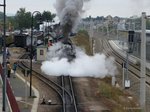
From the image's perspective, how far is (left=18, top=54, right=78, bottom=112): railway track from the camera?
31.8 meters

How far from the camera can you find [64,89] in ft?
130

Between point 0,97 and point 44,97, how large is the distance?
3634 mm

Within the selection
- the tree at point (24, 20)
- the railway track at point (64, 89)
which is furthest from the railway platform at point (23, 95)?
the tree at point (24, 20)

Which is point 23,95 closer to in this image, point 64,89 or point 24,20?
point 64,89

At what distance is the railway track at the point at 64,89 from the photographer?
104ft

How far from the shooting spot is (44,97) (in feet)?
117

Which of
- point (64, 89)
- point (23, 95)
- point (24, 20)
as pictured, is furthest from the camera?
point (24, 20)

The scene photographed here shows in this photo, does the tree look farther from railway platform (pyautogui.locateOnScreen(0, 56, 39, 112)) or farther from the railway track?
railway platform (pyautogui.locateOnScreen(0, 56, 39, 112))

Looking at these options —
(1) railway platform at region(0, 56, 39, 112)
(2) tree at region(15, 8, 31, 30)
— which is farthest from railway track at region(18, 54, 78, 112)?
(2) tree at region(15, 8, 31, 30)

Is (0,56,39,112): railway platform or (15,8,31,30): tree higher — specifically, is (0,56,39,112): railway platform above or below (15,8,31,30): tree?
below

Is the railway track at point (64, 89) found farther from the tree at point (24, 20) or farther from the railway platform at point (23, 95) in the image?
the tree at point (24, 20)

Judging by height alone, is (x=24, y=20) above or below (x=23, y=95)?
above

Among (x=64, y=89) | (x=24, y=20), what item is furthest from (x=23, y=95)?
(x=24, y=20)

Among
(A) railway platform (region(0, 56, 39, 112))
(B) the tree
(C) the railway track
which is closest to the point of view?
(A) railway platform (region(0, 56, 39, 112))
